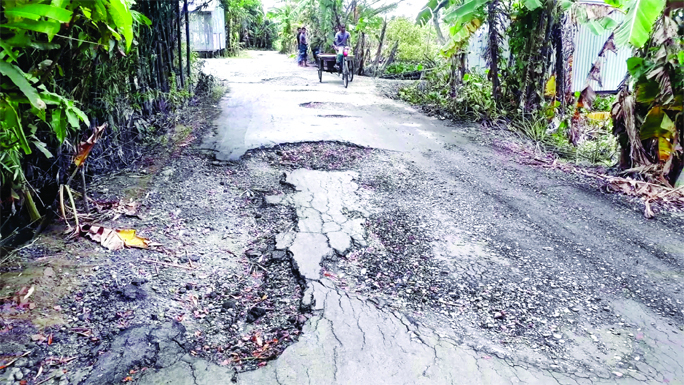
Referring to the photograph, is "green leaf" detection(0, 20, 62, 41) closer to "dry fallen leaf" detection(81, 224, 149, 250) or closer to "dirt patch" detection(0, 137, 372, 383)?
"dirt patch" detection(0, 137, 372, 383)

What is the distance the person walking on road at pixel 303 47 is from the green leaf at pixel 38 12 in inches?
655

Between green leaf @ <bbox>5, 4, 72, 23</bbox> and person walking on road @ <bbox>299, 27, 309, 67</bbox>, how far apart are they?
54.6 feet

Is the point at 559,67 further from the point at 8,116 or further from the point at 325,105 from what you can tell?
the point at 8,116

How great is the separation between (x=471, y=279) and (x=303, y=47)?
53.1 feet

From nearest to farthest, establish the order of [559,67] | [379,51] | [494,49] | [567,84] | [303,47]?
1. [559,67]
2. [567,84]
3. [494,49]
4. [379,51]
5. [303,47]

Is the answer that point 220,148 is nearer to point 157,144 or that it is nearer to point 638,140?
point 157,144

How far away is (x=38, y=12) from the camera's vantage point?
6.25ft

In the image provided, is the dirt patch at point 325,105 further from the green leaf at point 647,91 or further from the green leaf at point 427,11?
the green leaf at point 647,91

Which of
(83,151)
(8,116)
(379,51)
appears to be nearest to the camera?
(8,116)

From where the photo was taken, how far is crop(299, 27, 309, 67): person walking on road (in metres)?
17.9

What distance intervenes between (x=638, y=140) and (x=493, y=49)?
3.28 meters

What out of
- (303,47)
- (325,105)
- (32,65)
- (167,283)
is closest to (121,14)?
(32,65)

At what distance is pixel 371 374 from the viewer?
222 centimetres

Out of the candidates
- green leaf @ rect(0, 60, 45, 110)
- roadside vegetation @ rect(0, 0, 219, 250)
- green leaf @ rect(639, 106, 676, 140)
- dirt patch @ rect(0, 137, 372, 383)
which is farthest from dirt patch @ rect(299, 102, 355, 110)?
green leaf @ rect(0, 60, 45, 110)
